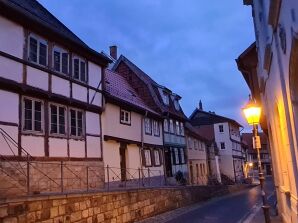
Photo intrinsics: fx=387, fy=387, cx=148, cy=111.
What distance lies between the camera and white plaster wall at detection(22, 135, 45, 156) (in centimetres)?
1445

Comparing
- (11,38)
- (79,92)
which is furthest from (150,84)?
(11,38)

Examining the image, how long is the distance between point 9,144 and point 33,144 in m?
1.28

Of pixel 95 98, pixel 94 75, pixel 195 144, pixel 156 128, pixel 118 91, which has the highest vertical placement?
pixel 118 91

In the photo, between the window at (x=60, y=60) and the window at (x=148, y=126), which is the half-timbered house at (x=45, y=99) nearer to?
the window at (x=60, y=60)

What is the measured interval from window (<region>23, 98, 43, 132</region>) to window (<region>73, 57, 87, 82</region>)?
3189 millimetres

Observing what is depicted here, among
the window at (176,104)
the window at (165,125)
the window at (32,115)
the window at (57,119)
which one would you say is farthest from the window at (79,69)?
the window at (176,104)

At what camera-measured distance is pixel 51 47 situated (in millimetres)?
16688

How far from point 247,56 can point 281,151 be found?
5.64 meters

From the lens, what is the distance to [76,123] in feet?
58.7

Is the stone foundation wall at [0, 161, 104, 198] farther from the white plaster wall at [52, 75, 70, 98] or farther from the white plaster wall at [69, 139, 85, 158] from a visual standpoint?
the white plaster wall at [52, 75, 70, 98]

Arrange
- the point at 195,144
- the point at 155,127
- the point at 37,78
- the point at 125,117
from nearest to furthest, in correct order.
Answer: the point at 37,78 → the point at 125,117 → the point at 155,127 → the point at 195,144

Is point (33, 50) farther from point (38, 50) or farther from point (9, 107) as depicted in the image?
point (9, 107)

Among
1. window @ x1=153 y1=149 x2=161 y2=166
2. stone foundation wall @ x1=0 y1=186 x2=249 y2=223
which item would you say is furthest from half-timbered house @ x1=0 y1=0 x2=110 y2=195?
window @ x1=153 y1=149 x2=161 y2=166

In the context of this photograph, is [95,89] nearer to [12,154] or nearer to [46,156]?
[46,156]
